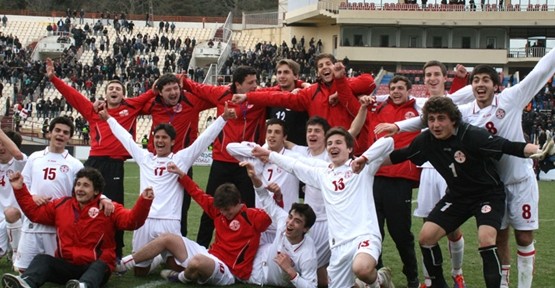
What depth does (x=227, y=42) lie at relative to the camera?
2015 inches

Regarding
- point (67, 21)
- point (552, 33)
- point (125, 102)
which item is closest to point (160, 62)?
point (67, 21)

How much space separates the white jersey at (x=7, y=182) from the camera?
28.1 ft

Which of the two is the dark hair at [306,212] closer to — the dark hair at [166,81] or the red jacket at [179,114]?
the red jacket at [179,114]

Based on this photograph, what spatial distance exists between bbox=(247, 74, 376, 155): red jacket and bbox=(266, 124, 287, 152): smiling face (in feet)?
1.34

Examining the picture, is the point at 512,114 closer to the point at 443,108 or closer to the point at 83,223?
the point at 443,108

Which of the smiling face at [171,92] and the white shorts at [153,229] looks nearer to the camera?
the white shorts at [153,229]

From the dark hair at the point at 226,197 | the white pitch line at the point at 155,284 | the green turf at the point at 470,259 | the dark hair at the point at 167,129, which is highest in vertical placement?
the dark hair at the point at 167,129

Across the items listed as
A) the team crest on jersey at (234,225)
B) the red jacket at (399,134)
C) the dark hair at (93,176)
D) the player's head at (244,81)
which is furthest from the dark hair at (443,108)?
the dark hair at (93,176)

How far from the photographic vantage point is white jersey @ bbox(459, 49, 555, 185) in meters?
6.95

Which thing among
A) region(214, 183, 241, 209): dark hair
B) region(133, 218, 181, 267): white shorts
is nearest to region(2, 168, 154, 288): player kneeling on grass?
region(133, 218, 181, 267): white shorts

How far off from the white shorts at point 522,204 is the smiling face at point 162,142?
138 inches

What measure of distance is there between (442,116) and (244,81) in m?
2.85

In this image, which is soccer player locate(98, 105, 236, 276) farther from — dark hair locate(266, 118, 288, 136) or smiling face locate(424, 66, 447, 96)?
smiling face locate(424, 66, 447, 96)

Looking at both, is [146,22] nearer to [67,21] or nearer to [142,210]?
[67,21]
